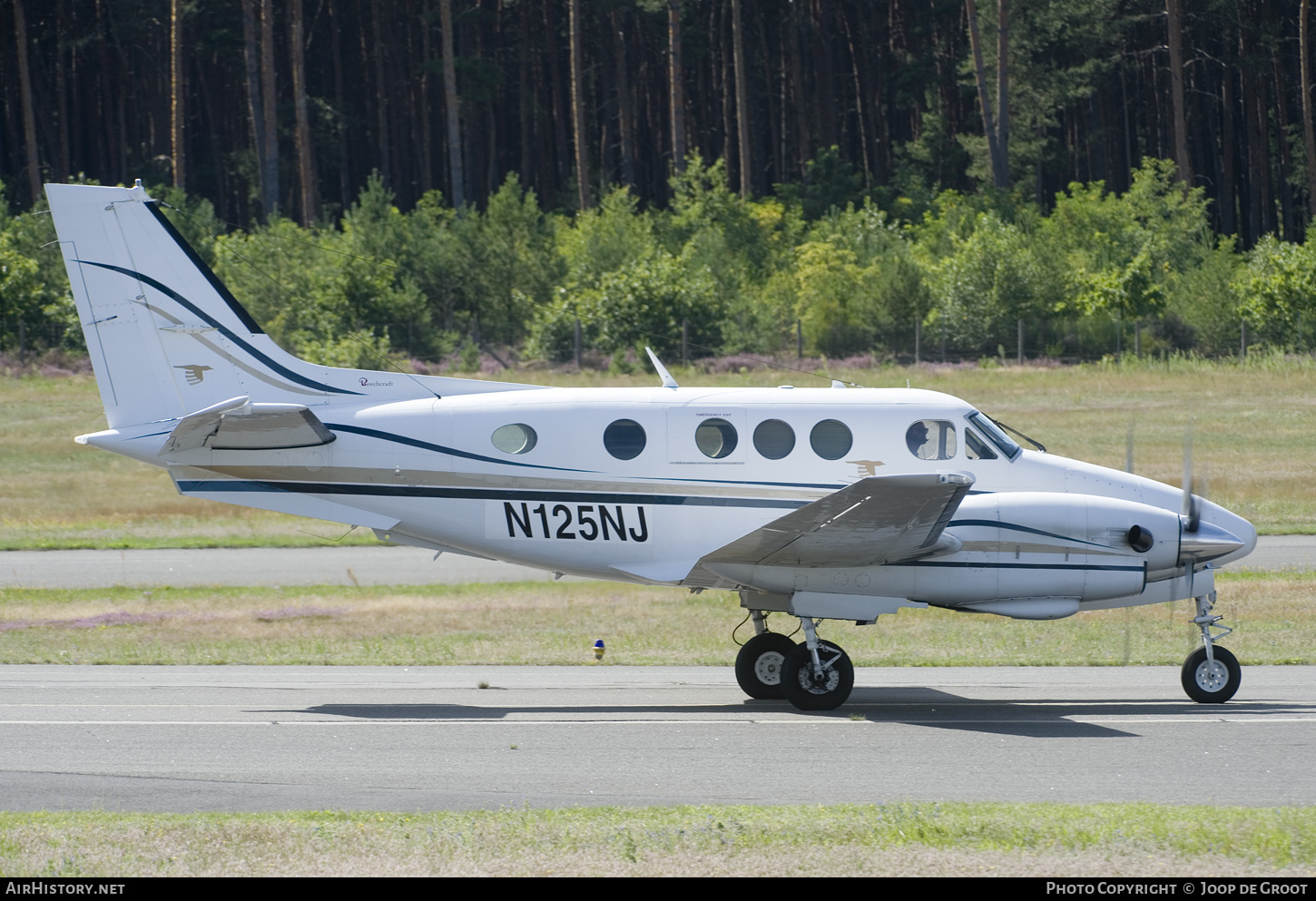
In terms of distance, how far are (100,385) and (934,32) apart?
229 ft

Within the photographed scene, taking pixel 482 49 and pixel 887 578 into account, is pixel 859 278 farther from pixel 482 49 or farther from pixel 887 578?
pixel 887 578

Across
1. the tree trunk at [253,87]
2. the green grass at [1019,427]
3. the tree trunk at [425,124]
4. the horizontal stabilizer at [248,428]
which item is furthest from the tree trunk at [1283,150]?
the horizontal stabilizer at [248,428]

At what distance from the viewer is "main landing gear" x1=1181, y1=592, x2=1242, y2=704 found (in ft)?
42.2

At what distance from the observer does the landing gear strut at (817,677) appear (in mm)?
12734

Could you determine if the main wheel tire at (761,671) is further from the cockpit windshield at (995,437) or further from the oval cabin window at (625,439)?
the cockpit windshield at (995,437)

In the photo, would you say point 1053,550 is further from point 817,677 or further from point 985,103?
point 985,103

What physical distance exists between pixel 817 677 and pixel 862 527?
1589 millimetres

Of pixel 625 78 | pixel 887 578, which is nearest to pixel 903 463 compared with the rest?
pixel 887 578

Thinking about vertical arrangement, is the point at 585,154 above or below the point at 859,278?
above

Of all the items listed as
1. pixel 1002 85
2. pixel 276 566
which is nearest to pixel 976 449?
pixel 276 566

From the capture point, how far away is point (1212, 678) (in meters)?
12.9

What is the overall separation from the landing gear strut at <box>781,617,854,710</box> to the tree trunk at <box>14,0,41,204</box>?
191 ft

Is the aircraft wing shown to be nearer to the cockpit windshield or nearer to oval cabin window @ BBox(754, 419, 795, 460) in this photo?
oval cabin window @ BBox(754, 419, 795, 460)
